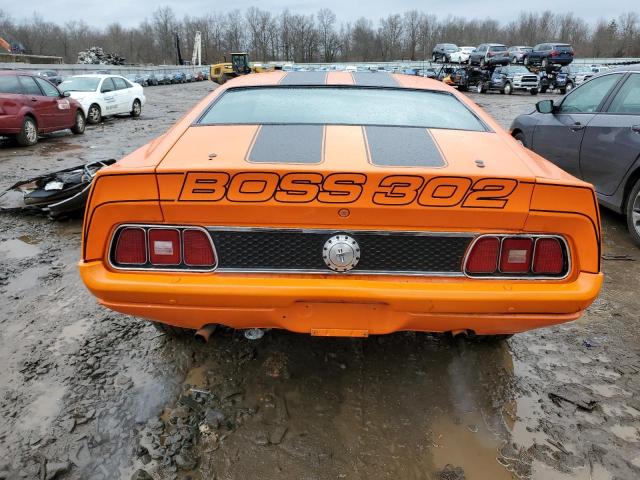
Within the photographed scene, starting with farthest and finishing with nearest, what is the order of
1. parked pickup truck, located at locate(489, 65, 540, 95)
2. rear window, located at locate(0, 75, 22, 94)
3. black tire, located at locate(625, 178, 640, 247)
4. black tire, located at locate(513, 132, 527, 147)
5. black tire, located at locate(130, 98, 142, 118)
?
parked pickup truck, located at locate(489, 65, 540, 95), black tire, located at locate(130, 98, 142, 118), rear window, located at locate(0, 75, 22, 94), black tire, located at locate(513, 132, 527, 147), black tire, located at locate(625, 178, 640, 247)

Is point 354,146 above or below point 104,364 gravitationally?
above

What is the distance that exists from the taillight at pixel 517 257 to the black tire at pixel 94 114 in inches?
574

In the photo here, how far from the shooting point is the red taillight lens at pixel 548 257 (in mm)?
1998

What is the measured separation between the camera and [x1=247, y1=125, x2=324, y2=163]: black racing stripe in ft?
6.62

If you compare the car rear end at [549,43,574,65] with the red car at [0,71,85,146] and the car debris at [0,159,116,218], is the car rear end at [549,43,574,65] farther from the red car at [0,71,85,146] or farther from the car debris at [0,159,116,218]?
the car debris at [0,159,116,218]

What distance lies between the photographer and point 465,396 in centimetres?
249

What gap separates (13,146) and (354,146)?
10.9m

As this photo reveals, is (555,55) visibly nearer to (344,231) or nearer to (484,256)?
(484,256)

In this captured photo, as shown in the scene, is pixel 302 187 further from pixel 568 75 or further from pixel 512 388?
pixel 568 75

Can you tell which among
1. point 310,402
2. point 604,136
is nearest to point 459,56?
point 604,136

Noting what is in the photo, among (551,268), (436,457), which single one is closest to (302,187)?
(551,268)

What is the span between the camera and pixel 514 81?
2509 centimetres

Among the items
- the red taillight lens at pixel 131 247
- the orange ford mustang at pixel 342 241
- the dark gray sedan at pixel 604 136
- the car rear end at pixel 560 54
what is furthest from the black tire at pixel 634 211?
the car rear end at pixel 560 54

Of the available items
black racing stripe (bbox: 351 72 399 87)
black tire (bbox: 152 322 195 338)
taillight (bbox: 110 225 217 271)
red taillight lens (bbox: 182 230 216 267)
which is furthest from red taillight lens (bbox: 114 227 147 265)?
black racing stripe (bbox: 351 72 399 87)
